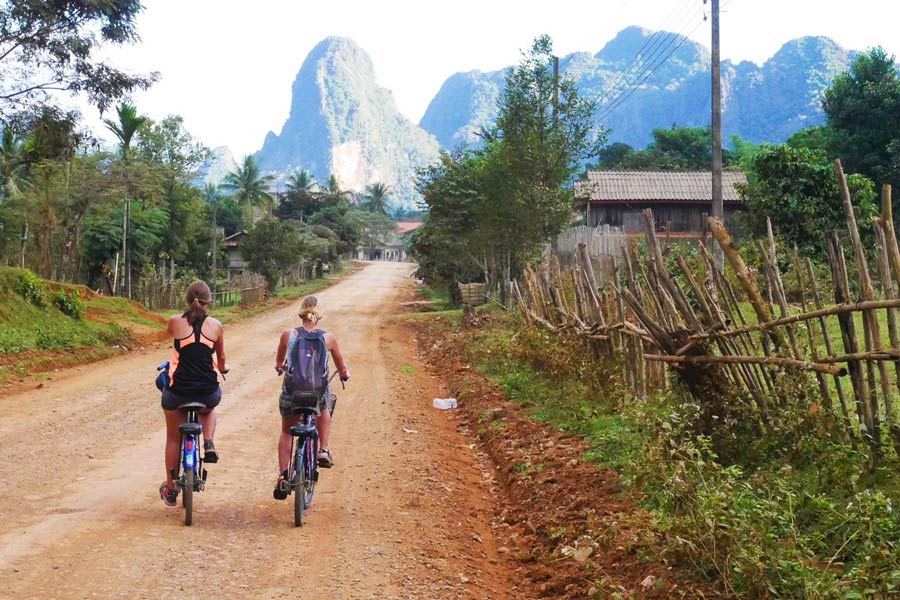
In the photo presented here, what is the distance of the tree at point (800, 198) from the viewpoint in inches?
1011

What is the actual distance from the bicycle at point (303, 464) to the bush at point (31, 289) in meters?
16.2

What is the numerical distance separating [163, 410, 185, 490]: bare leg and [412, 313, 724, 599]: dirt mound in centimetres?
258

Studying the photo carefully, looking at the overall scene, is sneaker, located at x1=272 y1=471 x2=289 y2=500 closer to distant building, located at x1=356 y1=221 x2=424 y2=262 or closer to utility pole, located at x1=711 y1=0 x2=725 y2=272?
utility pole, located at x1=711 y1=0 x2=725 y2=272

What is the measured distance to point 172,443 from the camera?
23.7 ft

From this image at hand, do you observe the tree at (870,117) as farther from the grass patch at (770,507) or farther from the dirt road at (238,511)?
the grass patch at (770,507)

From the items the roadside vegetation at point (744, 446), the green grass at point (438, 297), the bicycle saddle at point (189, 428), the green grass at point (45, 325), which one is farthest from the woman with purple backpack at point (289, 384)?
the green grass at point (438, 297)

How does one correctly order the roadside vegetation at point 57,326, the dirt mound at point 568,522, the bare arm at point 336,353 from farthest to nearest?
the roadside vegetation at point 57,326
the bare arm at point 336,353
the dirt mound at point 568,522

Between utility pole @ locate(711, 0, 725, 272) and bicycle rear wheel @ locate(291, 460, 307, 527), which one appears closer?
bicycle rear wheel @ locate(291, 460, 307, 527)

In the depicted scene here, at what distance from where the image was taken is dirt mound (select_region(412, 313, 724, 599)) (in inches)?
224

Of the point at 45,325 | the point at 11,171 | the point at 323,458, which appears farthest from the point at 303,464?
the point at 11,171

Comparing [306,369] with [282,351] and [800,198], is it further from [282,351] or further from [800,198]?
[800,198]

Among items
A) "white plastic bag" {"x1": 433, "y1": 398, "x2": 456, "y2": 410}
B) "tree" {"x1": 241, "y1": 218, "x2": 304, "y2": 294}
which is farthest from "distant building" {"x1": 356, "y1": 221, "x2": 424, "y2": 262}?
"white plastic bag" {"x1": 433, "y1": 398, "x2": 456, "y2": 410}

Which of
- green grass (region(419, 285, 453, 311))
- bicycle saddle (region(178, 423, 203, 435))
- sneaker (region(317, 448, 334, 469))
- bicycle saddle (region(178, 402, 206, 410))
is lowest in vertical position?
green grass (region(419, 285, 453, 311))

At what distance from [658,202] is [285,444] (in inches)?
1400
